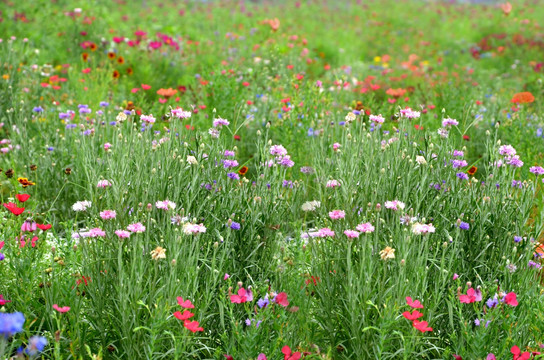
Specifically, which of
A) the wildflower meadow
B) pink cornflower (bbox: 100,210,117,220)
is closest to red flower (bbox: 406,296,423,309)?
the wildflower meadow

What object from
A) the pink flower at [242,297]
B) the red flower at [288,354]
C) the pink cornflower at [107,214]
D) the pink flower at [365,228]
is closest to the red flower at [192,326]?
the pink flower at [242,297]

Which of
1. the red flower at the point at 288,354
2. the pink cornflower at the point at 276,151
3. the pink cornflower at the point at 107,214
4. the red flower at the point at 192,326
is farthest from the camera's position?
the pink cornflower at the point at 276,151

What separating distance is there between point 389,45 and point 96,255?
10227 millimetres

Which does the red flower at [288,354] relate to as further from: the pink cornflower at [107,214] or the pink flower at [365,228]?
the pink cornflower at [107,214]

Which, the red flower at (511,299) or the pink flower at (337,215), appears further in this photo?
the pink flower at (337,215)

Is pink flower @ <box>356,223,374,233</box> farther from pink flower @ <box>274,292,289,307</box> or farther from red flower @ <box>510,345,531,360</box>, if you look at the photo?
red flower @ <box>510,345,531,360</box>

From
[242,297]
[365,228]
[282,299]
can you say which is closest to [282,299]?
[282,299]

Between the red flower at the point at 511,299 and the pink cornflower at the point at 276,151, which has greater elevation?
the pink cornflower at the point at 276,151

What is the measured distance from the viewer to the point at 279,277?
271 cm

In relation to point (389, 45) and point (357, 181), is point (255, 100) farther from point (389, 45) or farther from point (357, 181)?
point (389, 45)

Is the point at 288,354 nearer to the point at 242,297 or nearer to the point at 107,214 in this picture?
the point at 242,297

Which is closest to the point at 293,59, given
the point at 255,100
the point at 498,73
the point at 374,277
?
the point at 255,100

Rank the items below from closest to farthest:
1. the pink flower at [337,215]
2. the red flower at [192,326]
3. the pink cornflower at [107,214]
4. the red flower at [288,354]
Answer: the red flower at [192,326] → the red flower at [288,354] → the pink cornflower at [107,214] → the pink flower at [337,215]

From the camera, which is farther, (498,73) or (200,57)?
(498,73)
